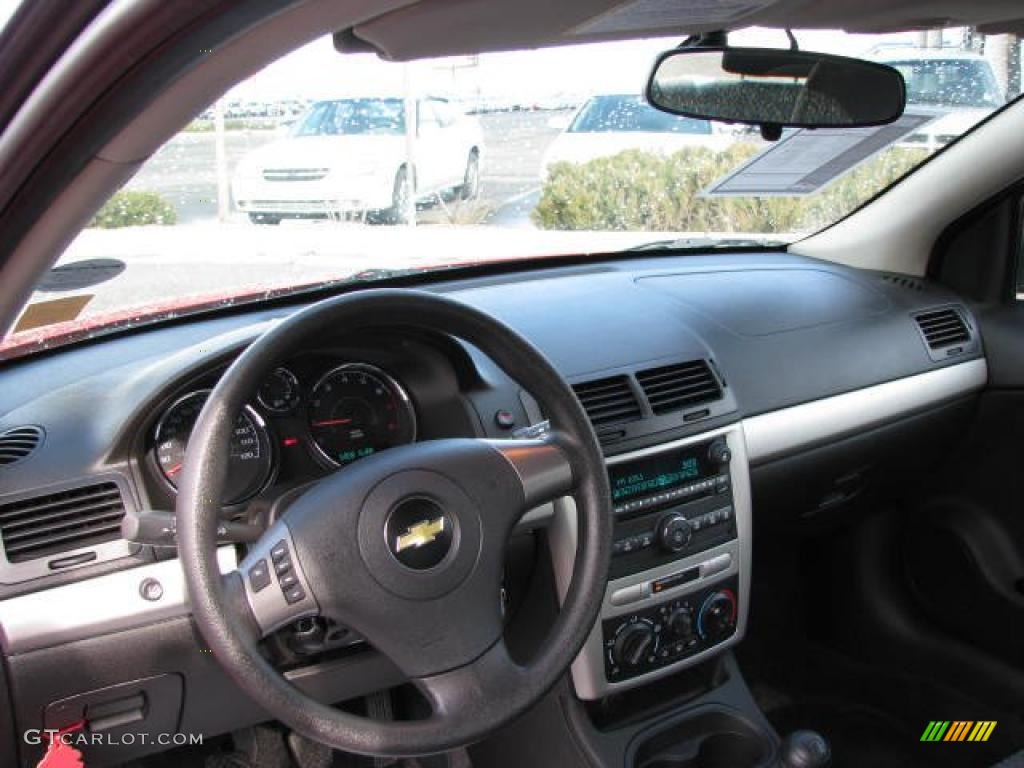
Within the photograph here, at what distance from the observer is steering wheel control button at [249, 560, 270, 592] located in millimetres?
1589

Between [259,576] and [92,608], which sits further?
[92,608]

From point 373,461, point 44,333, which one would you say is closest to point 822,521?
point 373,461

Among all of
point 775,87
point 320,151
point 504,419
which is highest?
point 775,87

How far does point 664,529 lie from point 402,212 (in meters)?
1.15

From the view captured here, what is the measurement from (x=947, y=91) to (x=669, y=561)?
65.9 inches

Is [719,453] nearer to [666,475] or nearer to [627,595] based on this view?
[666,475]

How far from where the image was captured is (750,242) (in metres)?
3.63

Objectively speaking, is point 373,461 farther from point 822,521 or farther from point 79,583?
point 822,521

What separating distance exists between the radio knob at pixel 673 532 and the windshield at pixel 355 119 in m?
1.31

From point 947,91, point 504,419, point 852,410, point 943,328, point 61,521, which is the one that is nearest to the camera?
point 61,521

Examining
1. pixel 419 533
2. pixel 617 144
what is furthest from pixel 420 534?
pixel 617 144

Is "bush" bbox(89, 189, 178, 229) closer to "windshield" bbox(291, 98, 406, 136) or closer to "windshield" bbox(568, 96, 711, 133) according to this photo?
"windshield" bbox(291, 98, 406, 136)

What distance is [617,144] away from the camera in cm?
353

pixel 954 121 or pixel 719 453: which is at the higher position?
pixel 954 121
